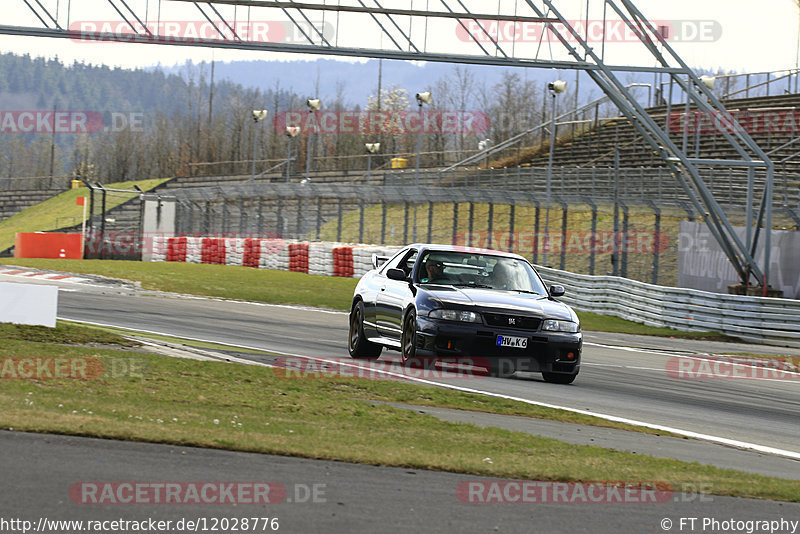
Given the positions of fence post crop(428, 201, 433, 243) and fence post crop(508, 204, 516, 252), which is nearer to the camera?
fence post crop(508, 204, 516, 252)

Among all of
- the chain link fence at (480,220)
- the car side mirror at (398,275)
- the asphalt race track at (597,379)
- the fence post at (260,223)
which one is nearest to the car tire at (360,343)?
the asphalt race track at (597,379)

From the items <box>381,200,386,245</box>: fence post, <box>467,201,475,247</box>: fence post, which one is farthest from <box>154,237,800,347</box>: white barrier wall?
<box>467,201,475,247</box>: fence post

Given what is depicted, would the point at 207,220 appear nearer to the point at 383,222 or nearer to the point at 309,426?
the point at 383,222

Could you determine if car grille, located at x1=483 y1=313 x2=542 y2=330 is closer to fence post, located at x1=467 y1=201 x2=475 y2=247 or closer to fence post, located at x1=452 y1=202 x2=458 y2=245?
fence post, located at x1=467 y1=201 x2=475 y2=247

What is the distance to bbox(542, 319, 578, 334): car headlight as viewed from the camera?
1119 centimetres

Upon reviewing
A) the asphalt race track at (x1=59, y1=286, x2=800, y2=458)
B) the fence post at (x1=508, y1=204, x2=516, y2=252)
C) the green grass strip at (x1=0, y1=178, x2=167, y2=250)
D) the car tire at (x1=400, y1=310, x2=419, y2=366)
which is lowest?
the asphalt race track at (x1=59, y1=286, x2=800, y2=458)

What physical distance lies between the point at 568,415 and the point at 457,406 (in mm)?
961

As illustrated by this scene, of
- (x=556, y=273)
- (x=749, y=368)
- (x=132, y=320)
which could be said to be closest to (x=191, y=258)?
(x=556, y=273)

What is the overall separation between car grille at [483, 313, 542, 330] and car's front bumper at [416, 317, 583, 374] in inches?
1.9

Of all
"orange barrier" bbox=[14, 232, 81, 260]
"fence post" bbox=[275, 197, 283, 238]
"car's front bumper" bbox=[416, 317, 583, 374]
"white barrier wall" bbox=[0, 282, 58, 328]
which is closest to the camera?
"car's front bumper" bbox=[416, 317, 583, 374]

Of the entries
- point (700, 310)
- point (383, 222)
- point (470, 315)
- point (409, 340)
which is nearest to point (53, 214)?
point (383, 222)

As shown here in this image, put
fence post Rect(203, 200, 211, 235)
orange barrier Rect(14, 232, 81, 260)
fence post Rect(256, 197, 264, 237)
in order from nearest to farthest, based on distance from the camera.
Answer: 1. orange barrier Rect(14, 232, 81, 260)
2. fence post Rect(256, 197, 264, 237)
3. fence post Rect(203, 200, 211, 235)

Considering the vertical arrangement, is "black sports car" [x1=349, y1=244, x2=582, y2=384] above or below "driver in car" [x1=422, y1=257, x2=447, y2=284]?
below

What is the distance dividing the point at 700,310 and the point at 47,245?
98.3 ft
